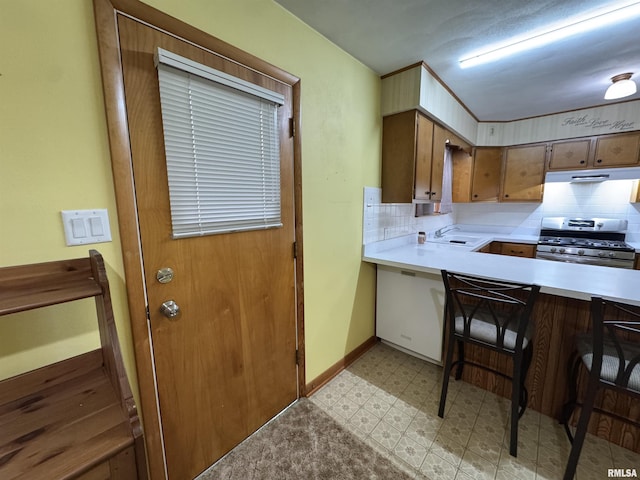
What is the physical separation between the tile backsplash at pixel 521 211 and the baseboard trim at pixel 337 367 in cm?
98

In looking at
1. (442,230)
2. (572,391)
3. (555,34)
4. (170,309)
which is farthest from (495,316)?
(442,230)

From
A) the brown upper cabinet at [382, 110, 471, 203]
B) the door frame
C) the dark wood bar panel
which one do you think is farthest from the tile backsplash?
the door frame

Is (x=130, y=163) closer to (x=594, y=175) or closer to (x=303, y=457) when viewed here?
(x=303, y=457)

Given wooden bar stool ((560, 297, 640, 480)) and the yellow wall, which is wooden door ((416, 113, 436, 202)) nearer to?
the yellow wall

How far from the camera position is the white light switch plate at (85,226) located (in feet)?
2.98

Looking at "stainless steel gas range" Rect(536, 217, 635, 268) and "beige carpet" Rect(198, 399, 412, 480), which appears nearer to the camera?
"beige carpet" Rect(198, 399, 412, 480)

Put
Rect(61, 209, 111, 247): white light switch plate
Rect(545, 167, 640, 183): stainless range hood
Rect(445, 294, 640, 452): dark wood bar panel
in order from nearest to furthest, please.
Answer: Rect(61, 209, 111, 247): white light switch plate, Rect(445, 294, 640, 452): dark wood bar panel, Rect(545, 167, 640, 183): stainless range hood

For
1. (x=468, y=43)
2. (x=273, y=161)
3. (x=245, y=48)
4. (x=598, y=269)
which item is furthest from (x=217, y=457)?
(x=468, y=43)

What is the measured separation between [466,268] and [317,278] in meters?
1.05

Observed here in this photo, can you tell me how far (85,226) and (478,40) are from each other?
2.39 meters

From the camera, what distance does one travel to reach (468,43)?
67.8 inches

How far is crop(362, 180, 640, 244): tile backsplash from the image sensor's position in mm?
2408

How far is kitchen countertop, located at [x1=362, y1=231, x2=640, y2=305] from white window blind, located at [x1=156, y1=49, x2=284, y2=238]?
119 cm

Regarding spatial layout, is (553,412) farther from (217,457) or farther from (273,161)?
(273,161)
